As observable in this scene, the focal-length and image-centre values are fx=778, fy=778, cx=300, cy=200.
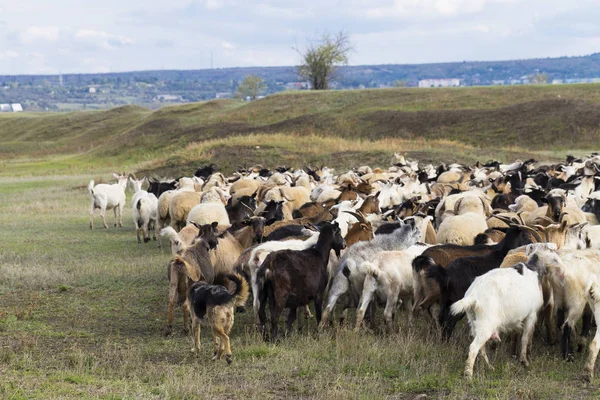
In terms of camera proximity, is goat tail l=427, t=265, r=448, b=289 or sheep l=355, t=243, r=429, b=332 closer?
goat tail l=427, t=265, r=448, b=289

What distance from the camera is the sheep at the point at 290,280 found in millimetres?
9086

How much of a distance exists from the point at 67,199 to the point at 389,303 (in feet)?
71.6

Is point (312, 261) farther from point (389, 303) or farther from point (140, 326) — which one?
point (140, 326)

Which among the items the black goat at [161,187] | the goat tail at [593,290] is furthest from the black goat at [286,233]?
the black goat at [161,187]

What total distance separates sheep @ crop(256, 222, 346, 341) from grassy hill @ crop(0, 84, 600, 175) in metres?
21.9

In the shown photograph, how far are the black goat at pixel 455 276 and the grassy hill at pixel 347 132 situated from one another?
22.2 meters

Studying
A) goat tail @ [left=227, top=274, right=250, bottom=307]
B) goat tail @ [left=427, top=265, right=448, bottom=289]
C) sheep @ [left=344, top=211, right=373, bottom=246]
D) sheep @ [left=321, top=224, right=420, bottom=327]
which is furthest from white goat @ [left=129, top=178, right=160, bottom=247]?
goat tail @ [left=427, top=265, right=448, bottom=289]

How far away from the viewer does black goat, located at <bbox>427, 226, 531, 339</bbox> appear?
8617 millimetres

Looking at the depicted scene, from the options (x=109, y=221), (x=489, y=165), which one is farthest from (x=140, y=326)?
(x=489, y=165)

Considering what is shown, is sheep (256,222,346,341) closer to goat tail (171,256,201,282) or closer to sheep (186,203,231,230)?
goat tail (171,256,201,282)

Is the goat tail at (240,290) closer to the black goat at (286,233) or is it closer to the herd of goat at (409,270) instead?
the herd of goat at (409,270)

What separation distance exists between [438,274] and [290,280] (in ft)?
5.72

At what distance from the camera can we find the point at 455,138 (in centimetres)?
4581

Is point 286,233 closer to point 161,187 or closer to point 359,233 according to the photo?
point 359,233
